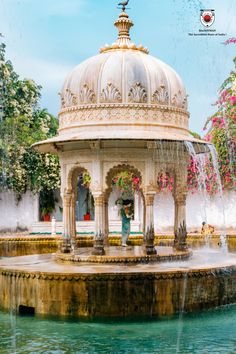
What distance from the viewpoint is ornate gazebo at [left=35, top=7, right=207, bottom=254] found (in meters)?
12.6

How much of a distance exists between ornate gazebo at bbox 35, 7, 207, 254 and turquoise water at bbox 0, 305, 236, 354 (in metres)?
2.59

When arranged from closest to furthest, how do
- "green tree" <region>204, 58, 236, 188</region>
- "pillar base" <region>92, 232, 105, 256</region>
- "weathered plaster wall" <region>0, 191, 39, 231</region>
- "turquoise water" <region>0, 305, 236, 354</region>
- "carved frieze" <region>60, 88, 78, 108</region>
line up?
"turquoise water" <region>0, 305, 236, 354</region>
"pillar base" <region>92, 232, 105, 256</region>
"carved frieze" <region>60, 88, 78, 108</region>
"green tree" <region>204, 58, 236, 188</region>
"weathered plaster wall" <region>0, 191, 39, 231</region>

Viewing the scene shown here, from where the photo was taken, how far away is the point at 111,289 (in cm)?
1056

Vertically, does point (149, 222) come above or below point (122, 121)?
below

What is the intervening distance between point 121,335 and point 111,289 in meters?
1.23

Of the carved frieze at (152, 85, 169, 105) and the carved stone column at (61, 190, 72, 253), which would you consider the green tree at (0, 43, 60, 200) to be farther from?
the carved frieze at (152, 85, 169, 105)

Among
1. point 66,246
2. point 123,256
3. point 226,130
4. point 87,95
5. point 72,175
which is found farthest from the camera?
point 226,130

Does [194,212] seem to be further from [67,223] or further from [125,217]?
[67,223]

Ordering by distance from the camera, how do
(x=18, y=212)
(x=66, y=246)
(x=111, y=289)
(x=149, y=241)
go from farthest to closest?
(x=18, y=212) → (x=66, y=246) → (x=149, y=241) → (x=111, y=289)

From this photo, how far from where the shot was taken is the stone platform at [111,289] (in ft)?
34.7

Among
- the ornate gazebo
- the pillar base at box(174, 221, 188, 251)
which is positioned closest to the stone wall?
the pillar base at box(174, 221, 188, 251)

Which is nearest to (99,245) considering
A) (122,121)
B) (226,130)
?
(122,121)

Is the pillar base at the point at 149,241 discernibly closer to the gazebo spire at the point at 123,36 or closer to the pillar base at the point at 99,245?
the pillar base at the point at 99,245

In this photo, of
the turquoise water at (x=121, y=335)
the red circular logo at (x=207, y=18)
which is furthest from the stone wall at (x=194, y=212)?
the turquoise water at (x=121, y=335)
